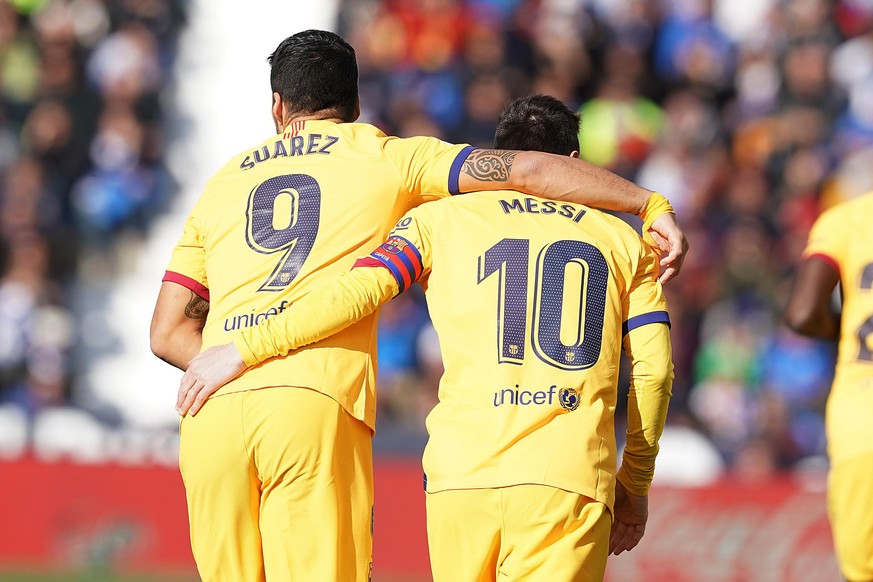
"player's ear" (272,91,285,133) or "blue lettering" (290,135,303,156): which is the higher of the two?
"player's ear" (272,91,285,133)

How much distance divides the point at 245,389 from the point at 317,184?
751 millimetres

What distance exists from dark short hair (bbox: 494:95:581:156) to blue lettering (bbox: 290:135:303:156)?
0.72 metres

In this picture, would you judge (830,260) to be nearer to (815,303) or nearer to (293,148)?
(815,303)

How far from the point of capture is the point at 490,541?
13.2 ft

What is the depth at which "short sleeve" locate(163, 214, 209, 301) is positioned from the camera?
4.71 meters

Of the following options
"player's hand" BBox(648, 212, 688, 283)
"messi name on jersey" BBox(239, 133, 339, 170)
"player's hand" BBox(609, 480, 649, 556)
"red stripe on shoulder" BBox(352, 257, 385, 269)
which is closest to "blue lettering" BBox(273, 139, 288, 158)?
"messi name on jersey" BBox(239, 133, 339, 170)

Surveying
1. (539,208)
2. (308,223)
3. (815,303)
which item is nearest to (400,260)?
(308,223)

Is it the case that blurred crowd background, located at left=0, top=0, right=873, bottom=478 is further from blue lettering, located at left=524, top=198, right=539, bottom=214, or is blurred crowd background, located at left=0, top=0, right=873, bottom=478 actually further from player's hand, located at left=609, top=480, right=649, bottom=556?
blue lettering, located at left=524, top=198, right=539, bottom=214

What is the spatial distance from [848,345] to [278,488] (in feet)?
6.33

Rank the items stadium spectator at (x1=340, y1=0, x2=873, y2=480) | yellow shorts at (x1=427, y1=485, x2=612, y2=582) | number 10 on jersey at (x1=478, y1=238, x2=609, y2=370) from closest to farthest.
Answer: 1. yellow shorts at (x1=427, y1=485, x2=612, y2=582)
2. number 10 on jersey at (x1=478, y1=238, x2=609, y2=370)
3. stadium spectator at (x1=340, y1=0, x2=873, y2=480)

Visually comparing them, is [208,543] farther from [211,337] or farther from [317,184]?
[317,184]

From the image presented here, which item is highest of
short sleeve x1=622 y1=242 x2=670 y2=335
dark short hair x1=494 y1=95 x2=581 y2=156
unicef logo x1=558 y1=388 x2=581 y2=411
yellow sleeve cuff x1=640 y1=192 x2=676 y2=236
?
dark short hair x1=494 y1=95 x2=581 y2=156

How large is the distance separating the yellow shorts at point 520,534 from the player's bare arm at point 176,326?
121cm

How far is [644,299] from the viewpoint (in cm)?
426
